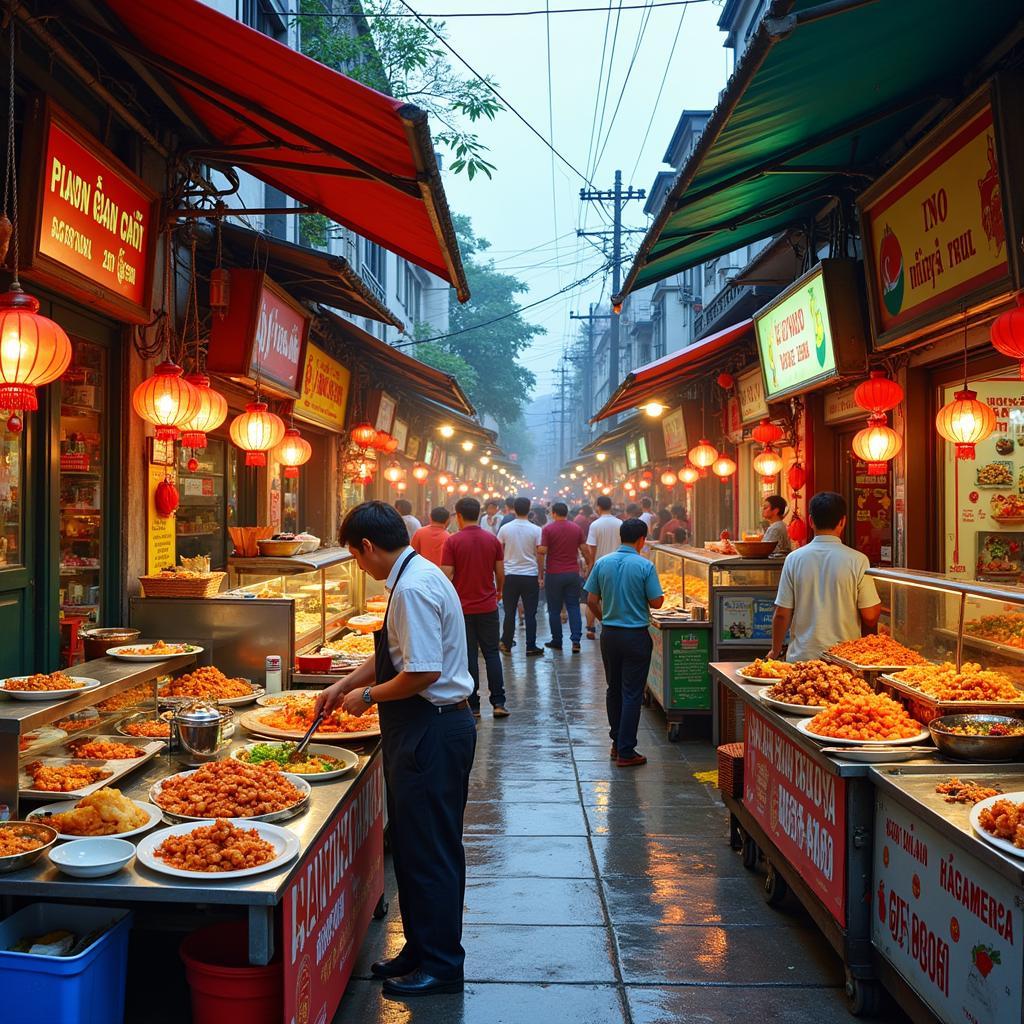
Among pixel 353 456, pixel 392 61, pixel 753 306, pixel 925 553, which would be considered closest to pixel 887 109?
pixel 925 553

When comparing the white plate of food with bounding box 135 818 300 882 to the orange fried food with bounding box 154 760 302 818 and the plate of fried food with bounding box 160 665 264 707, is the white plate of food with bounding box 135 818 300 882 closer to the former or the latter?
the orange fried food with bounding box 154 760 302 818

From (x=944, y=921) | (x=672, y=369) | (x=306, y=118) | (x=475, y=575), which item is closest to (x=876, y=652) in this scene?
(x=944, y=921)

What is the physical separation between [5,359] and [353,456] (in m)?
11.0

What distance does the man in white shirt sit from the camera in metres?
6.51

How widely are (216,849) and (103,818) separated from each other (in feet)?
1.98

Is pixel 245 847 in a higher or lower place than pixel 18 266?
lower

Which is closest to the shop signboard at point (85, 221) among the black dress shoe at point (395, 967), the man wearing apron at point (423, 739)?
the man wearing apron at point (423, 739)

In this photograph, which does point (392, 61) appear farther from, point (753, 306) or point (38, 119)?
point (38, 119)

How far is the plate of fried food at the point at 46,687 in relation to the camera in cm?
425

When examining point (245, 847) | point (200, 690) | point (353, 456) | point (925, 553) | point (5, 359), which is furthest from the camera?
point (353, 456)

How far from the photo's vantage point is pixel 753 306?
15.3m

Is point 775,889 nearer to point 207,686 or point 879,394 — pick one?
point 207,686

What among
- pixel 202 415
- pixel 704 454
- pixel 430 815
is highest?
pixel 704 454

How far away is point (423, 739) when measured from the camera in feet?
14.3
